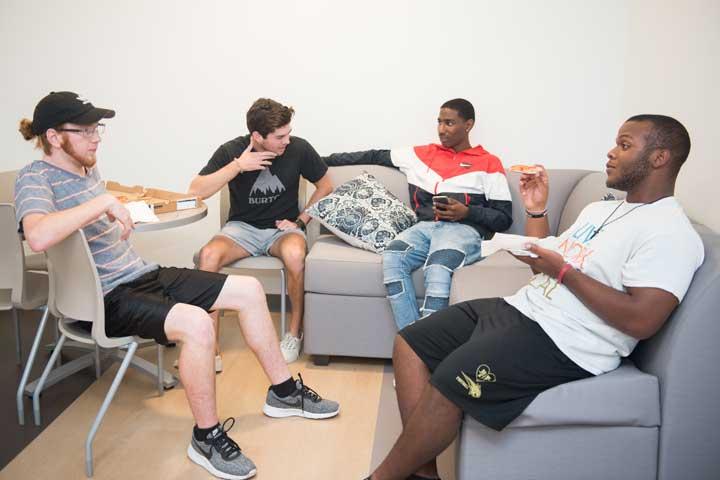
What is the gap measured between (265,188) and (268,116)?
1.31 feet

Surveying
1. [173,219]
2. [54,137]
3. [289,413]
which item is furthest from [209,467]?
[54,137]

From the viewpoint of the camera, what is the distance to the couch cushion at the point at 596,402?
199 centimetres

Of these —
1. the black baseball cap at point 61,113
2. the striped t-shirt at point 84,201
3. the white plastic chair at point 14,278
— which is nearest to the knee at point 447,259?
the striped t-shirt at point 84,201

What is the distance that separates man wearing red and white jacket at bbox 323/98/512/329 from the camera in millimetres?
3100

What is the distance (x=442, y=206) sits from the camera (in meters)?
3.30

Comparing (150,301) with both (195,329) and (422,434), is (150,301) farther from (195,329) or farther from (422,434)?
(422,434)

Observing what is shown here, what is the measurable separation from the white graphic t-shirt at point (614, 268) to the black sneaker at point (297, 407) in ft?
3.11

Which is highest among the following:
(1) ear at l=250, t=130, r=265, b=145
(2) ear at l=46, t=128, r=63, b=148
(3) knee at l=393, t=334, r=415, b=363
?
(2) ear at l=46, t=128, r=63, b=148

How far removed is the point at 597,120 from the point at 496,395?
7.59 ft

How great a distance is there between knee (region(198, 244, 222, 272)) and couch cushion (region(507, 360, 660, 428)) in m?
1.76

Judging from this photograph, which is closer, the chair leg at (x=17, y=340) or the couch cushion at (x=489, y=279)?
the couch cushion at (x=489, y=279)

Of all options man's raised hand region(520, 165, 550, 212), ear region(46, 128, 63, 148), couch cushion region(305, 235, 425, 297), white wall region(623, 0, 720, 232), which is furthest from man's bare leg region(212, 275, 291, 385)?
A: white wall region(623, 0, 720, 232)

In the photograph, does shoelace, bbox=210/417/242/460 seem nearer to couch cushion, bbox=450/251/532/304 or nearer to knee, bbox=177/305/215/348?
knee, bbox=177/305/215/348

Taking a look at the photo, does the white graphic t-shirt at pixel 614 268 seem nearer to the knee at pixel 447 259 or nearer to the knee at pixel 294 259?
the knee at pixel 447 259
